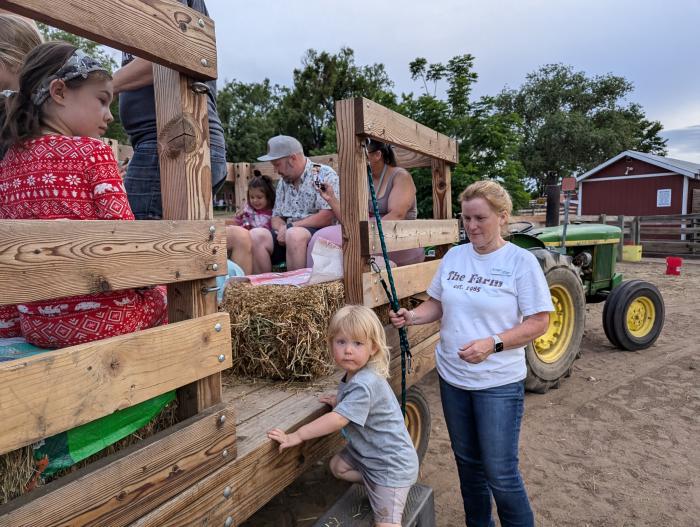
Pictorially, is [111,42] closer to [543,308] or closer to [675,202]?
[543,308]

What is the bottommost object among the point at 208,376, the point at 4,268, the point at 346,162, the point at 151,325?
the point at 208,376

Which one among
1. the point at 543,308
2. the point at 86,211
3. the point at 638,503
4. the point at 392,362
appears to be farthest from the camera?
the point at 638,503

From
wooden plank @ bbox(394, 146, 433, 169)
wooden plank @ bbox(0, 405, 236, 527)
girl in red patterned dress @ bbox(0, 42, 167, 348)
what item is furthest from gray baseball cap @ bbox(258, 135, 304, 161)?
wooden plank @ bbox(0, 405, 236, 527)

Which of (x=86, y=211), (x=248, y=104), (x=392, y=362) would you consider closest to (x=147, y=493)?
(x=86, y=211)

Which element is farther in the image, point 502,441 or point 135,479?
point 502,441

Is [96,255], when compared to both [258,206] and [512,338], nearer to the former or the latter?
[512,338]

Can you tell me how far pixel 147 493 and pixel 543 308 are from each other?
1.59m

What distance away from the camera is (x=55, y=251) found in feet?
3.73

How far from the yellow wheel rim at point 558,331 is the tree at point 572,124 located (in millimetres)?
36499

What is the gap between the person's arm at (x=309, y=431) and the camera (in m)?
1.79

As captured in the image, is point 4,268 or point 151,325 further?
point 151,325

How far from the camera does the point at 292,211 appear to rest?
3.74 m

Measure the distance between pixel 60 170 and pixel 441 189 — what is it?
265cm

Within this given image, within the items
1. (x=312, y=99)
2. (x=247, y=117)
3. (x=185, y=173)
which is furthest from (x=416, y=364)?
(x=247, y=117)
